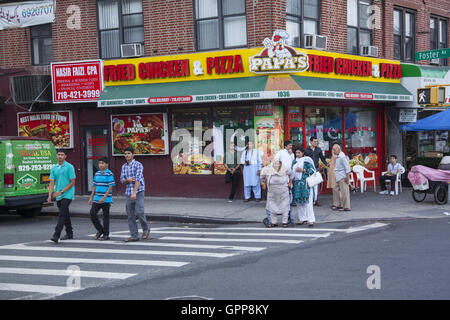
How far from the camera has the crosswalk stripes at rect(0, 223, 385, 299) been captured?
7.95 metres

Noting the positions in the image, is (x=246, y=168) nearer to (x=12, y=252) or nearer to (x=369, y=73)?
(x=369, y=73)

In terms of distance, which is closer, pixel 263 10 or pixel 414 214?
pixel 414 214

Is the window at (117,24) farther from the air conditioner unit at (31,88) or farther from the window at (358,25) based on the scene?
the window at (358,25)

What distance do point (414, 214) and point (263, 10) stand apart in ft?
23.9

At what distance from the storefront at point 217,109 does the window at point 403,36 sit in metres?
1.52

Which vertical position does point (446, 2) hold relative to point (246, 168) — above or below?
above

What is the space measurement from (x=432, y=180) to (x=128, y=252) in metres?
9.28

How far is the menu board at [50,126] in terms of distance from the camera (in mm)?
19953

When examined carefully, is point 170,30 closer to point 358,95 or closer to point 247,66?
point 247,66

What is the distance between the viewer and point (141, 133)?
18.6 m

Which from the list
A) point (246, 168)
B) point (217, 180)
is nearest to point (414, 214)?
point (246, 168)

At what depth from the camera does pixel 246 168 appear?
54.4 feet

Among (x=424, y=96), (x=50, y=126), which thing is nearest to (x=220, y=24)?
(x=424, y=96)

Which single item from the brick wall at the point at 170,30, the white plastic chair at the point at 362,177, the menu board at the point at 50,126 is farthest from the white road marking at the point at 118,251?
the white plastic chair at the point at 362,177
